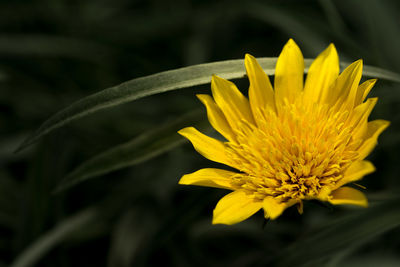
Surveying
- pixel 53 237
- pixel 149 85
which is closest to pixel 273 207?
pixel 149 85

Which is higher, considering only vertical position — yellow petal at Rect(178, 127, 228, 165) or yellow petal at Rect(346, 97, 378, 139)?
yellow petal at Rect(178, 127, 228, 165)

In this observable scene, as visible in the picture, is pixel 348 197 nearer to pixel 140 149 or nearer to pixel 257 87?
pixel 257 87

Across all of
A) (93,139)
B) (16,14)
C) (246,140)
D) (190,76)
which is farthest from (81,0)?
(246,140)

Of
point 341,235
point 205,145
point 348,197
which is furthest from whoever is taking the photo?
point 341,235

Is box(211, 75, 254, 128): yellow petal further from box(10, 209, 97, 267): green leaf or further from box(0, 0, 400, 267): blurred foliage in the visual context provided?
box(10, 209, 97, 267): green leaf

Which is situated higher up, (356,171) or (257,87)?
(257,87)

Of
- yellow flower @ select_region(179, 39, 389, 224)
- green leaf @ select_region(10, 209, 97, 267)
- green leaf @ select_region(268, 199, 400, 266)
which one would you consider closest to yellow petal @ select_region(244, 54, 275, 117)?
yellow flower @ select_region(179, 39, 389, 224)

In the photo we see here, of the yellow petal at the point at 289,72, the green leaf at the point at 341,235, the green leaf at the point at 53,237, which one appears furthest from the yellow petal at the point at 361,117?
the green leaf at the point at 53,237
